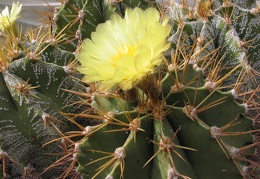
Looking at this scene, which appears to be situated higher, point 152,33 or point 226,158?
point 152,33

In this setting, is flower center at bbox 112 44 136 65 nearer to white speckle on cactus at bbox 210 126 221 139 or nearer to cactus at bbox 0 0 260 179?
cactus at bbox 0 0 260 179

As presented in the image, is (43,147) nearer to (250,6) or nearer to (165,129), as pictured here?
(165,129)

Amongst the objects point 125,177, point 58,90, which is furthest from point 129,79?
point 58,90

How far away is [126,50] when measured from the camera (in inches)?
31.4

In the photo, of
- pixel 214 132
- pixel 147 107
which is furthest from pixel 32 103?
pixel 214 132

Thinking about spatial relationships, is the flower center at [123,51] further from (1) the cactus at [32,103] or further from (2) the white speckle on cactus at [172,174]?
(1) the cactus at [32,103]

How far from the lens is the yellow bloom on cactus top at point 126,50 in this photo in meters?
0.74

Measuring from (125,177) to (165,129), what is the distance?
13 cm

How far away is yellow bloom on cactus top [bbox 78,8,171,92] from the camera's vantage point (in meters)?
0.74

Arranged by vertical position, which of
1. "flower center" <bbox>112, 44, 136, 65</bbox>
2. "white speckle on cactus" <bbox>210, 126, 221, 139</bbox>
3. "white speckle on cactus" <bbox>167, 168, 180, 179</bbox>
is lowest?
"white speckle on cactus" <bbox>167, 168, 180, 179</bbox>

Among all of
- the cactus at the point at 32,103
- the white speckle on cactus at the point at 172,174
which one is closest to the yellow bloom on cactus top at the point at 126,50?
the white speckle on cactus at the point at 172,174

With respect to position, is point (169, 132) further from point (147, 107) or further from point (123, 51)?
point (123, 51)

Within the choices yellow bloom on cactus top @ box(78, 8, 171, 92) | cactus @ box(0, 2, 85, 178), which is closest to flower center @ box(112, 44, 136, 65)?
yellow bloom on cactus top @ box(78, 8, 171, 92)

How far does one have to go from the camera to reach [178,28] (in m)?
1.16
